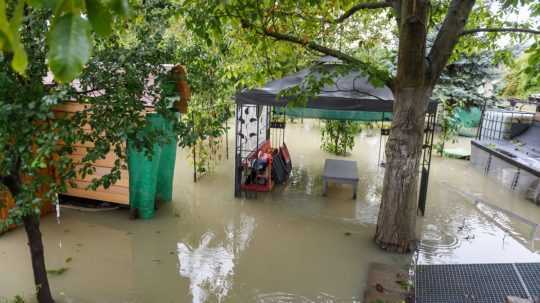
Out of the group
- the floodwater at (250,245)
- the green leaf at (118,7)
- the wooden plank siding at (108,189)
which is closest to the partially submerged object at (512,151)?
the floodwater at (250,245)

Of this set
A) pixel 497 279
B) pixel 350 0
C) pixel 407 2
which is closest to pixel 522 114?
pixel 350 0

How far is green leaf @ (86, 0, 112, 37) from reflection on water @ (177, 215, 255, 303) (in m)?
3.99

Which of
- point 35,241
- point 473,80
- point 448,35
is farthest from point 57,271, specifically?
point 473,80

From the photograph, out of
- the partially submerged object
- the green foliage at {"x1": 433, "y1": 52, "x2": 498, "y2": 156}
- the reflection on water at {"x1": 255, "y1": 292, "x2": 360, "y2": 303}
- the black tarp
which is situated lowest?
the reflection on water at {"x1": 255, "y1": 292, "x2": 360, "y2": 303}

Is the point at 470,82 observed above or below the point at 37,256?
above

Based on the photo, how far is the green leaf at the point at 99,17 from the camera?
69cm

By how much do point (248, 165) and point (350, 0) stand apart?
3.67 meters

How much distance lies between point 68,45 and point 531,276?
402 centimetres

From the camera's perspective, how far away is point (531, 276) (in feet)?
11.0

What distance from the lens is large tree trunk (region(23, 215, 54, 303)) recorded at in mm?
3618

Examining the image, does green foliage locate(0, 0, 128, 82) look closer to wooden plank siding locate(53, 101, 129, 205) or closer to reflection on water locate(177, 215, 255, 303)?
reflection on water locate(177, 215, 255, 303)

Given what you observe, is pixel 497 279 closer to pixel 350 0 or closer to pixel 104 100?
pixel 104 100

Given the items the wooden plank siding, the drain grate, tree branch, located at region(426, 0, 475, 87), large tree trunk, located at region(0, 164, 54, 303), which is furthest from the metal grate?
the wooden plank siding

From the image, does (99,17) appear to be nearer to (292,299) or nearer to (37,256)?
(37,256)
